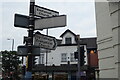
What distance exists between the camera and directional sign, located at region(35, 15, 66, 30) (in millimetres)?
4543

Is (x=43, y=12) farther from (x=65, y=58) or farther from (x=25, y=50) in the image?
(x=65, y=58)

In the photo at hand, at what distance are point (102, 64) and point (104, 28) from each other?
2.42ft

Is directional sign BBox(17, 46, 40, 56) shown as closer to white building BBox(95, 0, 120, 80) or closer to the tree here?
white building BBox(95, 0, 120, 80)

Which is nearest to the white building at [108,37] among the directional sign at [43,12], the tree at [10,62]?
the directional sign at [43,12]

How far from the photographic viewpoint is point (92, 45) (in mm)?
33312

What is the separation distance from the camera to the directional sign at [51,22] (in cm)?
454

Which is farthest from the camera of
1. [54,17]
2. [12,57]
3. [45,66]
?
[45,66]

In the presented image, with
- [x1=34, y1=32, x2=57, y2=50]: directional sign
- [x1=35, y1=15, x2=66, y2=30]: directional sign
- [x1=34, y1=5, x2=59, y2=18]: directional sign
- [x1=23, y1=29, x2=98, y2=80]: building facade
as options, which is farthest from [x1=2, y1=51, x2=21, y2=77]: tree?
[x1=35, y1=15, x2=66, y2=30]: directional sign

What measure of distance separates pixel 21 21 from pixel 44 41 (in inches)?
24.2

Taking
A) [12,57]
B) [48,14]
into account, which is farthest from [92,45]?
[48,14]

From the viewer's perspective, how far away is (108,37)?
4387 millimetres

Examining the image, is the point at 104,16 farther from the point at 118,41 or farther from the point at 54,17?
the point at 118,41

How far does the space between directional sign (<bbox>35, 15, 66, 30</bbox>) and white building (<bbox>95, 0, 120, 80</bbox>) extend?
811mm

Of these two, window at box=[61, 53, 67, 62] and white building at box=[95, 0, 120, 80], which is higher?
white building at box=[95, 0, 120, 80]
